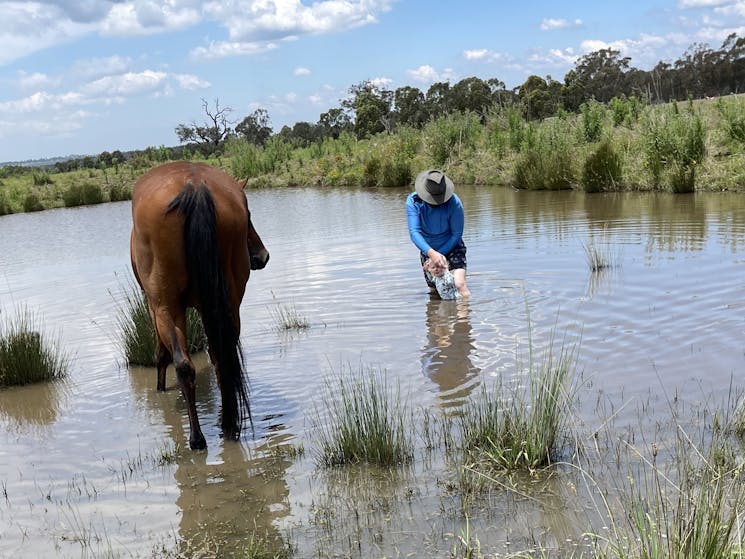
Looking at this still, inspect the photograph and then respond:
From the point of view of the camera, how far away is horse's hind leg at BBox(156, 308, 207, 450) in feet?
16.7

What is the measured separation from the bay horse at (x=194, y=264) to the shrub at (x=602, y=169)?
537 inches

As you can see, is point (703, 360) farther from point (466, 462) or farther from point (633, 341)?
point (466, 462)

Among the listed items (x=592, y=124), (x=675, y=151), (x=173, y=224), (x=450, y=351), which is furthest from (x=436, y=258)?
(x=592, y=124)

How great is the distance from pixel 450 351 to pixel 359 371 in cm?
90

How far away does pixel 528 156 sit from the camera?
65.8 ft

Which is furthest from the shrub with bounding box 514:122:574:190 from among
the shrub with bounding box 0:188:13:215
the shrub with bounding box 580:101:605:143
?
the shrub with bounding box 0:188:13:215

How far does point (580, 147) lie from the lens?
20562 mm

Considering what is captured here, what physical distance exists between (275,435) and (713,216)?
9758 mm

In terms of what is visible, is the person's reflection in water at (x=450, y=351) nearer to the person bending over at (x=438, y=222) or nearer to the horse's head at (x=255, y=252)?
the person bending over at (x=438, y=222)

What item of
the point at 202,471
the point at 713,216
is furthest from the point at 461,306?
the point at 713,216

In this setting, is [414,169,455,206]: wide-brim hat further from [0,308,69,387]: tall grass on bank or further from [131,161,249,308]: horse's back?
[0,308,69,387]: tall grass on bank

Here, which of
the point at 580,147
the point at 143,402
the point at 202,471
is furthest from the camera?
the point at 580,147

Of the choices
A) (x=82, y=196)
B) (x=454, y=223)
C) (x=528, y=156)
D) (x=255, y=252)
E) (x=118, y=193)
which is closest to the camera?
(x=255, y=252)

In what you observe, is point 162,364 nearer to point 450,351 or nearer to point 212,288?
point 212,288
